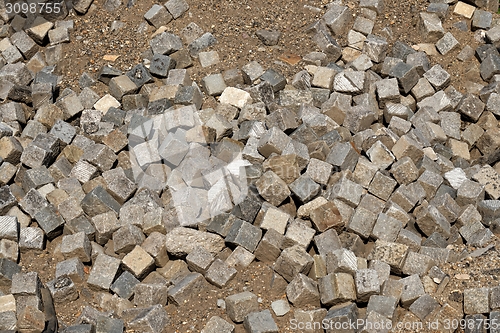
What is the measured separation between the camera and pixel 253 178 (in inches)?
219

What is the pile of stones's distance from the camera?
479cm

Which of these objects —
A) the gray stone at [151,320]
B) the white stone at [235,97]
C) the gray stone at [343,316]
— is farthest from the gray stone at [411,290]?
the white stone at [235,97]

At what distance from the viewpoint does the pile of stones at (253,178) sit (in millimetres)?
4789

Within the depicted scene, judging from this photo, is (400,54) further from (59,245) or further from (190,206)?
(59,245)

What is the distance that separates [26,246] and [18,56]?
296 centimetres

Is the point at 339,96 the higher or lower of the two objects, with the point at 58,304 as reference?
higher

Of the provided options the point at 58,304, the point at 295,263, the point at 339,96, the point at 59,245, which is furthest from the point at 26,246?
the point at 339,96

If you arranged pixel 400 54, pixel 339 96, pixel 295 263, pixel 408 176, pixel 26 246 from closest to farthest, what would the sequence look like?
pixel 295 263 → pixel 26 246 → pixel 408 176 → pixel 339 96 → pixel 400 54

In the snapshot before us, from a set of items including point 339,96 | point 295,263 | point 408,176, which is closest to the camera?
point 295,263

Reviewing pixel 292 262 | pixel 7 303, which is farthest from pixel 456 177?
pixel 7 303

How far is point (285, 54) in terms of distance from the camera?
691cm

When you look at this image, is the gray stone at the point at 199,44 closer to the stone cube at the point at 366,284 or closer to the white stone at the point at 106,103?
→ the white stone at the point at 106,103

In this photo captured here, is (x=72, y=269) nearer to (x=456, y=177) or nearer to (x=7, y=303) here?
(x=7, y=303)

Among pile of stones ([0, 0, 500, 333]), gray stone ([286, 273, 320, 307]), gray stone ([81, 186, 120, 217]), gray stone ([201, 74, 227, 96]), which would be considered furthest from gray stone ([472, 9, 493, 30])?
gray stone ([81, 186, 120, 217])
